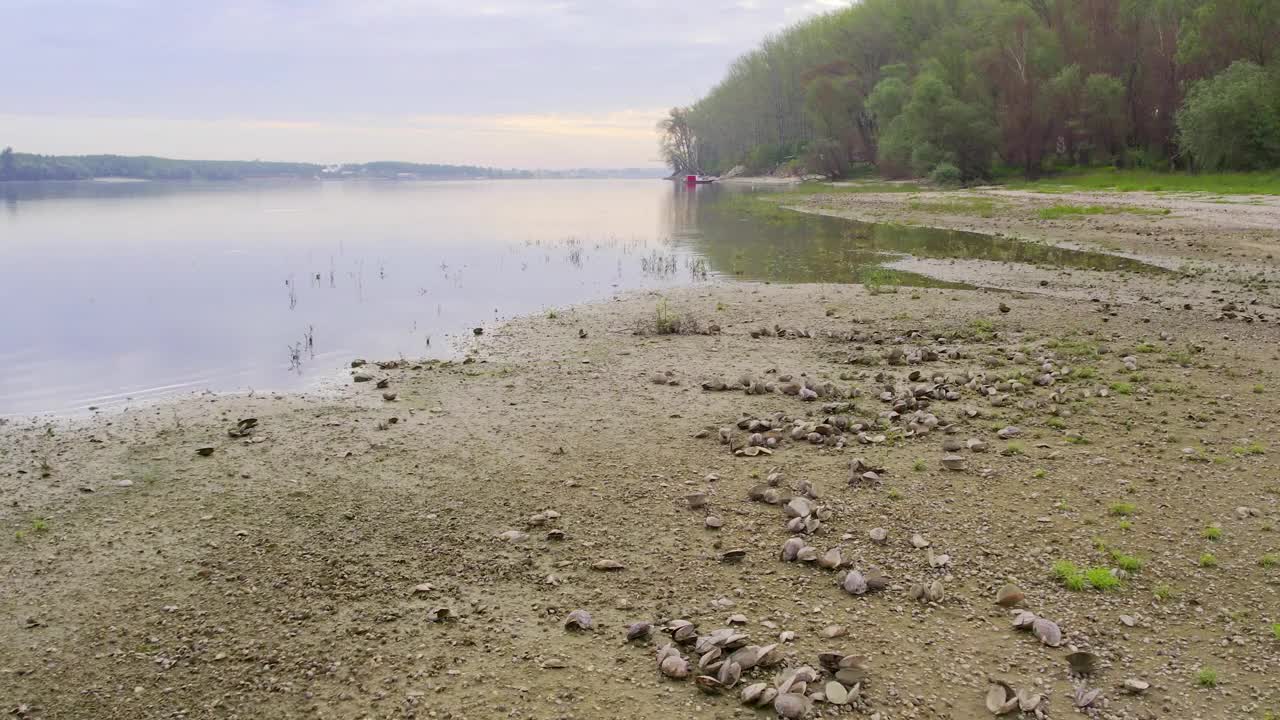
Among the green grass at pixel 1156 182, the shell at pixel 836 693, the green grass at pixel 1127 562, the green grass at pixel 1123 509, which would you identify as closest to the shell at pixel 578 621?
the shell at pixel 836 693

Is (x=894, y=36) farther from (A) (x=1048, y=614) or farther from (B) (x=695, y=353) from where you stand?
(A) (x=1048, y=614)

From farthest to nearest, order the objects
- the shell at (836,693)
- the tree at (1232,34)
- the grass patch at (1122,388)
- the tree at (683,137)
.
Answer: the tree at (683,137) < the tree at (1232,34) < the grass patch at (1122,388) < the shell at (836,693)

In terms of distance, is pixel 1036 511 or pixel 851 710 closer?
pixel 851 710

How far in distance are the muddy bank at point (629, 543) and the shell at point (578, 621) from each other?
6 cm

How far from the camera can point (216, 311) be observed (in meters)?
21.8

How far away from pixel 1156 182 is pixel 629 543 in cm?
5614

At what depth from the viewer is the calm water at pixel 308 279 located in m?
15.8

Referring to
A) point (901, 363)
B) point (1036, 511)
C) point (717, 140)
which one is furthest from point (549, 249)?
point (717, 140)

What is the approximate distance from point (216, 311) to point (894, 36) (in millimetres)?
93495

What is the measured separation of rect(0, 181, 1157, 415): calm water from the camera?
15.8m

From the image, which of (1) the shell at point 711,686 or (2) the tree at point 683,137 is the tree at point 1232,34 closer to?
(1) the shell at point 711,686

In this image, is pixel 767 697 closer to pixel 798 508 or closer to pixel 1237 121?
pixel 798 508

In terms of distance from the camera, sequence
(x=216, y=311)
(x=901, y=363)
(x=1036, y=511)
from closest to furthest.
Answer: (x=1036, y=511) < (x=901, y=363) < (x=216, y=311)

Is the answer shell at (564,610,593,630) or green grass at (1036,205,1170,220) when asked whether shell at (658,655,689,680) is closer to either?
shell at (564,610,593,630)
